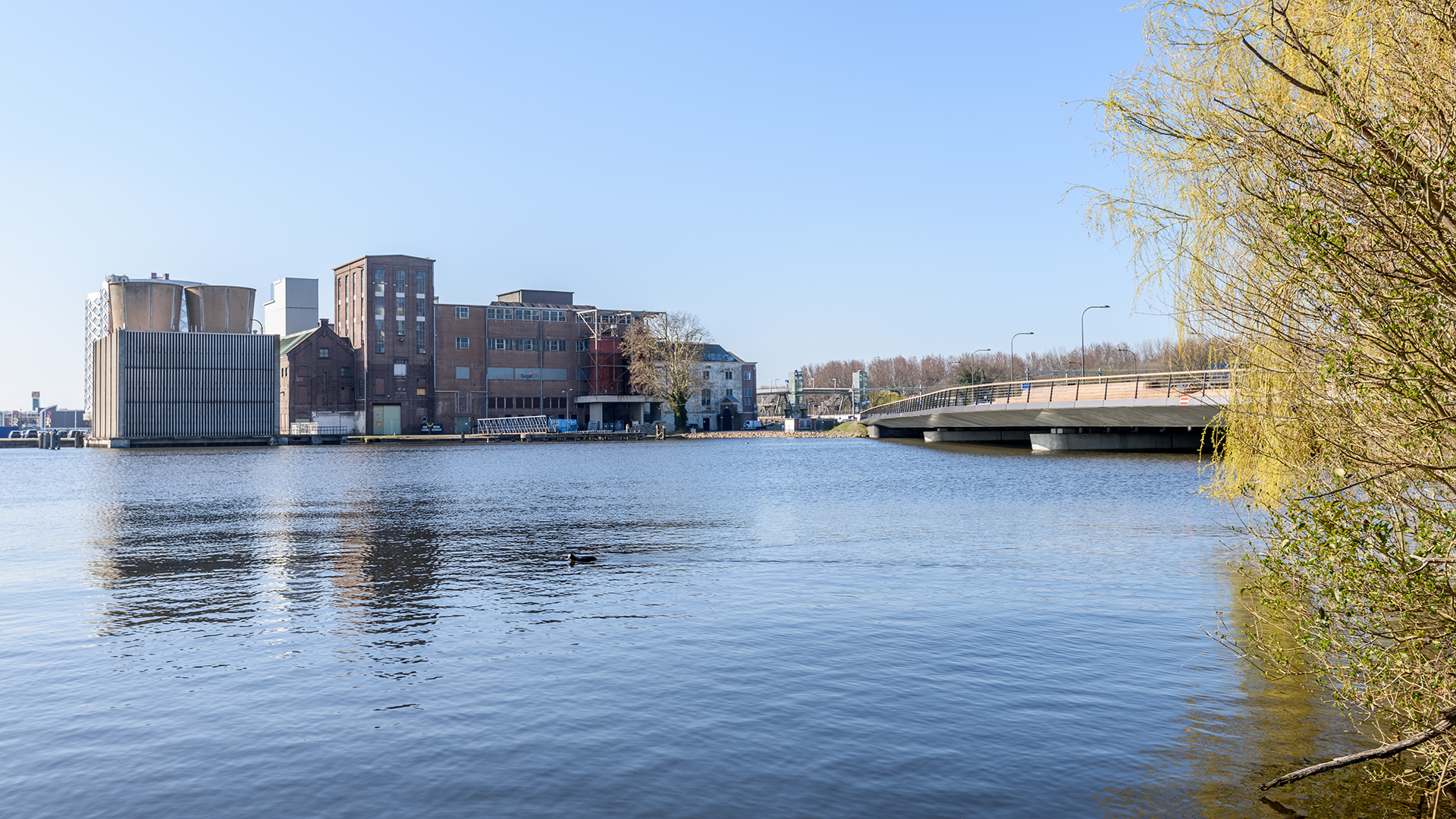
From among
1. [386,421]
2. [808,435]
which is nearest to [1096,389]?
[808,435]

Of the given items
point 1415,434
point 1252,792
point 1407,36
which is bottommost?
point 1252,792

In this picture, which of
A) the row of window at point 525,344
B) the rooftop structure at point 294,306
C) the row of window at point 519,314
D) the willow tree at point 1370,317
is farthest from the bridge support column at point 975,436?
the rooftop structure at point 294,306

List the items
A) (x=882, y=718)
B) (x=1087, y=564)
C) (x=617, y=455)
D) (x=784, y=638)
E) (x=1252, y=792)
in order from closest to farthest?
1. (x=1252, y=792)
2. (x=882, y=718)
3. (x=784, y=638)
4. (x=1087, y=564)
5. (x=617, y=455)

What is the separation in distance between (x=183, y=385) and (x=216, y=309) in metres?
14.6

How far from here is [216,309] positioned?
12575cm

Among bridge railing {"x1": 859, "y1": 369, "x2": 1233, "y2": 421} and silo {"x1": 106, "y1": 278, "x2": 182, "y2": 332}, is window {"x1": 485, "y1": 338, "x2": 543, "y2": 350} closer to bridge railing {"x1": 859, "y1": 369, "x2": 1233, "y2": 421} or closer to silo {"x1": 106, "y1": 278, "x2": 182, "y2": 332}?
silo {"x1": 106, "y1": 278, "x2": 182, "y2": 332}

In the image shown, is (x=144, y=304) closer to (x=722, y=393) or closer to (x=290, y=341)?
(x=290, y=341)

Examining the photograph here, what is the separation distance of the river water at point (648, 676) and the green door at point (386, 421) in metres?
93.0

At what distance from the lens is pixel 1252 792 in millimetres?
9125

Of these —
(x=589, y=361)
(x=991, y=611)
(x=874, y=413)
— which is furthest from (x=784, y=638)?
(x=589, y=361)

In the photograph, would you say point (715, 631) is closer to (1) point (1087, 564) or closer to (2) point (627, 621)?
(2) point (627, 621)

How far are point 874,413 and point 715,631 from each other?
111125 millimetres

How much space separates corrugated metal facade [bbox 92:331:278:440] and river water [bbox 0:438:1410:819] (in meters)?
90.6

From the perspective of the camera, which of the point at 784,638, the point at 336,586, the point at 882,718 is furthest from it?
the point at 336,586
